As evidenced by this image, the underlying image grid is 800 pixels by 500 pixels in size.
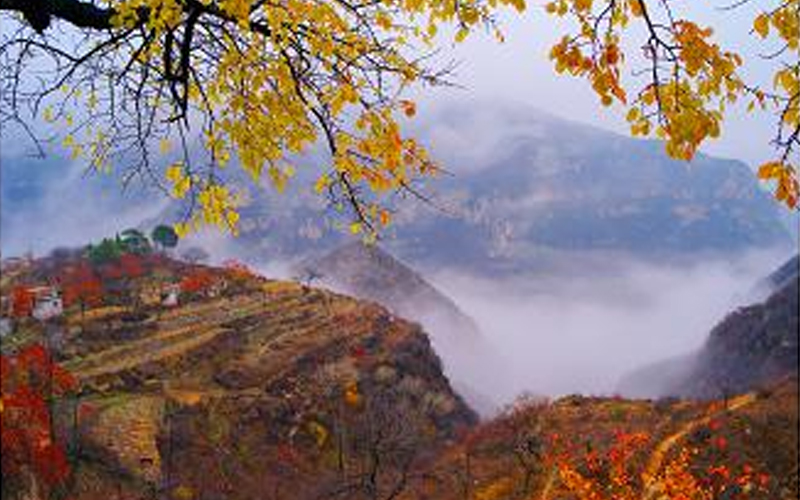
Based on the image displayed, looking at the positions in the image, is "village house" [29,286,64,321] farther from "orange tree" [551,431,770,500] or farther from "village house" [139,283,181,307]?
"orange tree" [551,431,770,500]

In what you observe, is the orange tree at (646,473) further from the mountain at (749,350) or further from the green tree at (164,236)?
the green tree at (164,236)

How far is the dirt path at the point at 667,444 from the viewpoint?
158 feet

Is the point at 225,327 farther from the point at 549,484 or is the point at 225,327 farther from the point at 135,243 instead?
the point at 549,484

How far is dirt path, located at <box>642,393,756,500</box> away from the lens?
48.3 m

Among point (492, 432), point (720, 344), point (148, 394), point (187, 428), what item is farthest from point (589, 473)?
point (720, 344)

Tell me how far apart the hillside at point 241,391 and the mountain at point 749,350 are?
45.4 metres

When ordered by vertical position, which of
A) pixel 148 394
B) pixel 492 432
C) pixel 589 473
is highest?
pixel 148 394

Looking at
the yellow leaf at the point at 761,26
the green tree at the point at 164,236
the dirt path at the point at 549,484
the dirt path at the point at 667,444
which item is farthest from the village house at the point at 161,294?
the yellow leaf at the point at 761,26

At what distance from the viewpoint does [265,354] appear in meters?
96.0

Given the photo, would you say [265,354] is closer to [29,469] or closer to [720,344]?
[29,469]

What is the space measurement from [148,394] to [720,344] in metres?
110

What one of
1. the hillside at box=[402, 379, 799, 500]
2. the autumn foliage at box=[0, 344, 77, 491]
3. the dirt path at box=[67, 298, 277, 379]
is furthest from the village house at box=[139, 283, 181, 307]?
the hillside at box=[402, 379, 799, 500]

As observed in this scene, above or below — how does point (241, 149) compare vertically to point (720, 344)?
below

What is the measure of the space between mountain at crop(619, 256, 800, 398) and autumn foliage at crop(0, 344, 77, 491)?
3088 inches
